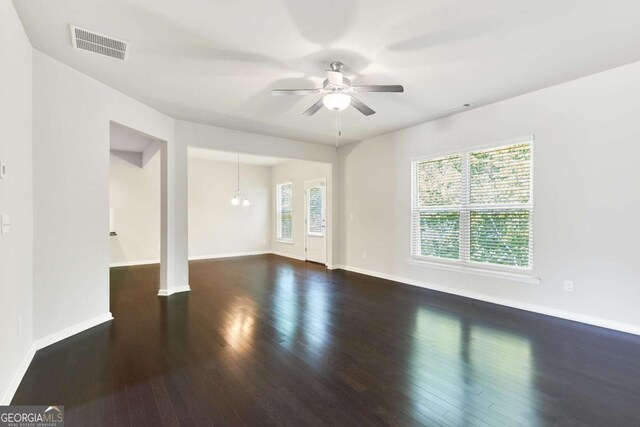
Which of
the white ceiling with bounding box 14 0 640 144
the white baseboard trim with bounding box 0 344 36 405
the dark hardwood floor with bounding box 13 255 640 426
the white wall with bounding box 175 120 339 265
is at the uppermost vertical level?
the white ceiling with bounding box 14 0 640 144

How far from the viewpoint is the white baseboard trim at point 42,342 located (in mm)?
2018

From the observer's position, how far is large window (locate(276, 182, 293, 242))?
8617 millimetres

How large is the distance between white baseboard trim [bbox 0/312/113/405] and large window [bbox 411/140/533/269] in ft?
15.1

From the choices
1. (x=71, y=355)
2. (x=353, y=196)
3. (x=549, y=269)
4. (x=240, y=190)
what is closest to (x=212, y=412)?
(x=71, y=355)

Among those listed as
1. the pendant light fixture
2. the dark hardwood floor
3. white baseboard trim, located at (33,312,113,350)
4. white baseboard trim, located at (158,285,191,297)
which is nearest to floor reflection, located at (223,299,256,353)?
the dark hardwood floor

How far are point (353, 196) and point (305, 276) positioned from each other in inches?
78.6

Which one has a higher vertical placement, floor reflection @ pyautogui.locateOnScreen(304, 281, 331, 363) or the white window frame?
the white window frame

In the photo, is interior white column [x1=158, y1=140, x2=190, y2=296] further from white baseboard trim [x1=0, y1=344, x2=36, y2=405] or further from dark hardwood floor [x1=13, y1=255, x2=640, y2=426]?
white baseboard trim [x1=0, y1=344, x2=36, y2=405]

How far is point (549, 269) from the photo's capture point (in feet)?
11.9

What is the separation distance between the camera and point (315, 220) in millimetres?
7547

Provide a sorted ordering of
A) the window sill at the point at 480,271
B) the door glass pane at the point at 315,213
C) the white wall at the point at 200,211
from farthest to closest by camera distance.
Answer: the door glass pane at the point at 315,213 → the white wall at the point at 200,211 → the window sill at the point at 480,271

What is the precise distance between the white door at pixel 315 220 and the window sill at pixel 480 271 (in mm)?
2510

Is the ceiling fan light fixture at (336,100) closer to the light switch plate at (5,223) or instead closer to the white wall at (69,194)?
the white wall at (69,194)

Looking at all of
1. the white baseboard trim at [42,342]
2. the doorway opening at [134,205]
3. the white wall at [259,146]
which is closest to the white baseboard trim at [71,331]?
the white baseboard trim at [42,342]
